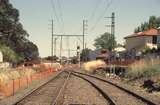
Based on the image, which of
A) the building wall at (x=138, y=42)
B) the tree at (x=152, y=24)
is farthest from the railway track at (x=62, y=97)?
the tree at (x=152, y=24)

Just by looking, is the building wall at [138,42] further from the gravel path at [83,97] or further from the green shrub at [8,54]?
the gravel path at [83,97]

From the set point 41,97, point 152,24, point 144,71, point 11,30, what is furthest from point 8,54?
point 152,24

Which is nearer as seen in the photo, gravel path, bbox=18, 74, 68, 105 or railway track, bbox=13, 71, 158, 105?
railway track, bbox=13, 71, 158, 105

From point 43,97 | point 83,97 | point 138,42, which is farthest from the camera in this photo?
point 138,42

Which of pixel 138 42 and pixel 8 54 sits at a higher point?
pixel 138 42

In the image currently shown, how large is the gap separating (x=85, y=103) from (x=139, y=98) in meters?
3.72

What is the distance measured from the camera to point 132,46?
433 ft

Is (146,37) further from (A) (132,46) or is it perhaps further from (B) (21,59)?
(B) (21,59)

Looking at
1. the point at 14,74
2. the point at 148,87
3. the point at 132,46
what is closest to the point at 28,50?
the point at 132,46

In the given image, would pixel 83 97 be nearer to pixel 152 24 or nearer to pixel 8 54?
pixel 8 54

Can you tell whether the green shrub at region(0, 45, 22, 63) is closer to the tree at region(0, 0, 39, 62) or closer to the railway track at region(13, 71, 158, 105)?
the tree at region(0, 0, 39, 62)

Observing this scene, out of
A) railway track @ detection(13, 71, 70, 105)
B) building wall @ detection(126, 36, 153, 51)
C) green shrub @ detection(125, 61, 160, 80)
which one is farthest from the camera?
building wall @ detection(126, 36, 153, 51)

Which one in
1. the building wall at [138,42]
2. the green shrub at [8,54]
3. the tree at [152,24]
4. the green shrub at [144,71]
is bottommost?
the green shrub at [144,71]

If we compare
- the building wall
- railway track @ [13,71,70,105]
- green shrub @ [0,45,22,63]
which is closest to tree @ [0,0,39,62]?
green shrub @ [0,45,22,63]
